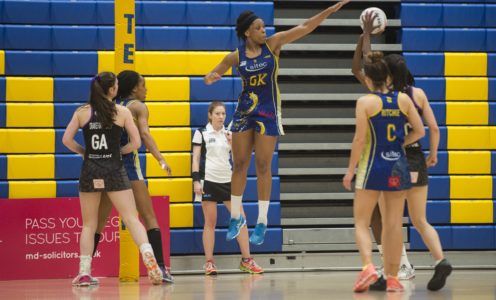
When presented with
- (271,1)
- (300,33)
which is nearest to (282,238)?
(271,1)

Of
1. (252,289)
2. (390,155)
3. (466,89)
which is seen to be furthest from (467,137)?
(390,155)

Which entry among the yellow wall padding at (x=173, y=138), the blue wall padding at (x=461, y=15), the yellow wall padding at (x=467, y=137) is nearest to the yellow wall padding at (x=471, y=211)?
the yellow wall padding at (x=467, y=137)

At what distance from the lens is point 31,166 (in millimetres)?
10227

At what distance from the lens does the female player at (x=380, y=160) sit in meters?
6.34

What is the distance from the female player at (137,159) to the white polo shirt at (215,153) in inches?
70.9

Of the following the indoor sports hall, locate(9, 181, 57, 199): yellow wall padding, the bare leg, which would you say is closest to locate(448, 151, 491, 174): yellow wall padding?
the indoor sports hall

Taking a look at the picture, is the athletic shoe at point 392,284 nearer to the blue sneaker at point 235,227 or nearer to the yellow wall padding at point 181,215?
the blue sneaker at point 235,227

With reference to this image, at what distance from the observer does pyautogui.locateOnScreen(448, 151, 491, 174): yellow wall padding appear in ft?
35.4

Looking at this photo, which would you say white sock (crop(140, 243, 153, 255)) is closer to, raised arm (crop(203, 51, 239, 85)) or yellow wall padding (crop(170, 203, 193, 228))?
raised arm (crop(203, 51, 239, 85))

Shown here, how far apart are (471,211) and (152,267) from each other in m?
4.78

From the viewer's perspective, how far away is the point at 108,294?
6887mm

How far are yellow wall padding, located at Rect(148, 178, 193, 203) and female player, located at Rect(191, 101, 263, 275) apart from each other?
0.44m

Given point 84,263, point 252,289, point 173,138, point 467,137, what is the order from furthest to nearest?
point 467,137 < point 173,138 < point 84,263 < point 252,289

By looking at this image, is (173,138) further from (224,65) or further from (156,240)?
(224,65)
